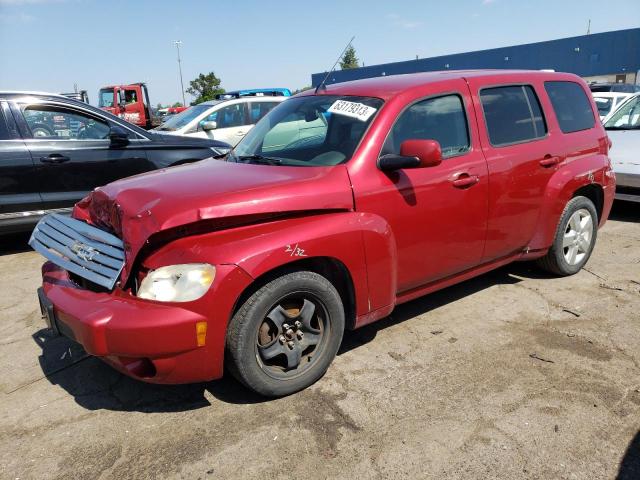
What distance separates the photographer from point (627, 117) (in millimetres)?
7340

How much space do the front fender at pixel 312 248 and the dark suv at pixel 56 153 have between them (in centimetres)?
386

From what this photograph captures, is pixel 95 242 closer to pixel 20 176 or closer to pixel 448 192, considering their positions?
pixel 448 192

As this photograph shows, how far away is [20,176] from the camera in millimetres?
5637

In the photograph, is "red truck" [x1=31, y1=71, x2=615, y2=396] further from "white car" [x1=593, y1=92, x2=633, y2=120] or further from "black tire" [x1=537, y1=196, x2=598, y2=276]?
"white car" [x1=593, y1=92, x2=633, y2=120]

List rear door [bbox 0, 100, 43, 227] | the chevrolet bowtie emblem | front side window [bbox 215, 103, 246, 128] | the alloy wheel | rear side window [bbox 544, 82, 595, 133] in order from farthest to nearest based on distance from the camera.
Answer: front side window [bbox 215, 103, 246, 128], rear door [bbox 0, 100, 43, 227], the alloy wheel, rear side window [bbox 544, 82, 595, 133], the chevrolet bowtie emblem

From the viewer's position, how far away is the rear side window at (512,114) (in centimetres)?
383

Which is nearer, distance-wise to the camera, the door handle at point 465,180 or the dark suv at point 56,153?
the door handle at point 465,180

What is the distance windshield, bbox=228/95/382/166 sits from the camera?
330 centimetres

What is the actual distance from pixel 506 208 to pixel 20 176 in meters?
5.00

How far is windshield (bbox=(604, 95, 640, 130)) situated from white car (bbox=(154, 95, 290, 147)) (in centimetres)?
560

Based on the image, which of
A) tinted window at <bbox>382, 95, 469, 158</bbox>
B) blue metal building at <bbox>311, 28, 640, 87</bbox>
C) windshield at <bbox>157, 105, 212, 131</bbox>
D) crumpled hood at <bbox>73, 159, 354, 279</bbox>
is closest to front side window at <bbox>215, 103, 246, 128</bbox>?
windshield at <bbox>157, 105, 212, 131</bbox>

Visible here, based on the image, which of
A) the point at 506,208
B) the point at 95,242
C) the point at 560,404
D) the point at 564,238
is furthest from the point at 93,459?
the point at 564,238

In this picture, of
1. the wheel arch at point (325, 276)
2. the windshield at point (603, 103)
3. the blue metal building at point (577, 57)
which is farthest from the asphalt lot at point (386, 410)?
the blue metal building at point (577, 57)

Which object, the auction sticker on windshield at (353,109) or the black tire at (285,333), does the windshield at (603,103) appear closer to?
the auction sticker on windshield at (353,109)
